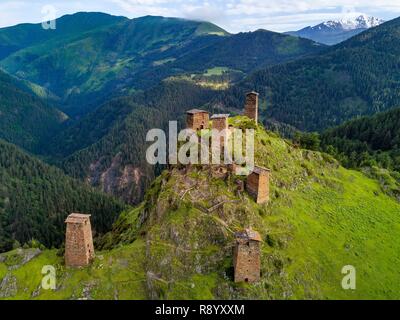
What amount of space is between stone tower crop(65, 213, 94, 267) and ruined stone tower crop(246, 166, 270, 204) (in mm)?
34195

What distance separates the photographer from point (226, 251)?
7512cm

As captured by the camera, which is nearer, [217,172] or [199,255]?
[199,255]

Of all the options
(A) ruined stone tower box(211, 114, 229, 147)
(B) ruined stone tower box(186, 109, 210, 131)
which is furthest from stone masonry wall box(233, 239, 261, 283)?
(B) ruined stone tower box(186, 109, 210, 131)

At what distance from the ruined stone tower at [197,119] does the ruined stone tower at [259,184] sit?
19754 mm

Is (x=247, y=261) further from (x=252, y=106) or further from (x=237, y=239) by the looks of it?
(x=252, y=106)

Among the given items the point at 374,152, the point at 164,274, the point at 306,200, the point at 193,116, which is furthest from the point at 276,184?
the point at 374,152

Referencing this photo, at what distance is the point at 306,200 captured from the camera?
95500 millimetres

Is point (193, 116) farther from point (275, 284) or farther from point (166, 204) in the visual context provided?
point (275, 284)

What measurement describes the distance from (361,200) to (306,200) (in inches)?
832

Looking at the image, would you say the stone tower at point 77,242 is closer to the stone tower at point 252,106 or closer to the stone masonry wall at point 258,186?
the stone masonry wall at point 258,186

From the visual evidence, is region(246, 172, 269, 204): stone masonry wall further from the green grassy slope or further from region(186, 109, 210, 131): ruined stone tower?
region(186, 109, 210, 131): ruined stone tower

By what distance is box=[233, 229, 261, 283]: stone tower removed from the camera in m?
68.1

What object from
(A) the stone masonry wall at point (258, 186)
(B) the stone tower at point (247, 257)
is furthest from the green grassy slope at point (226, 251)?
(A) the stone masonry wall at point (258, 186)

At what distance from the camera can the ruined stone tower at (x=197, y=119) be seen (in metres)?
94.1
